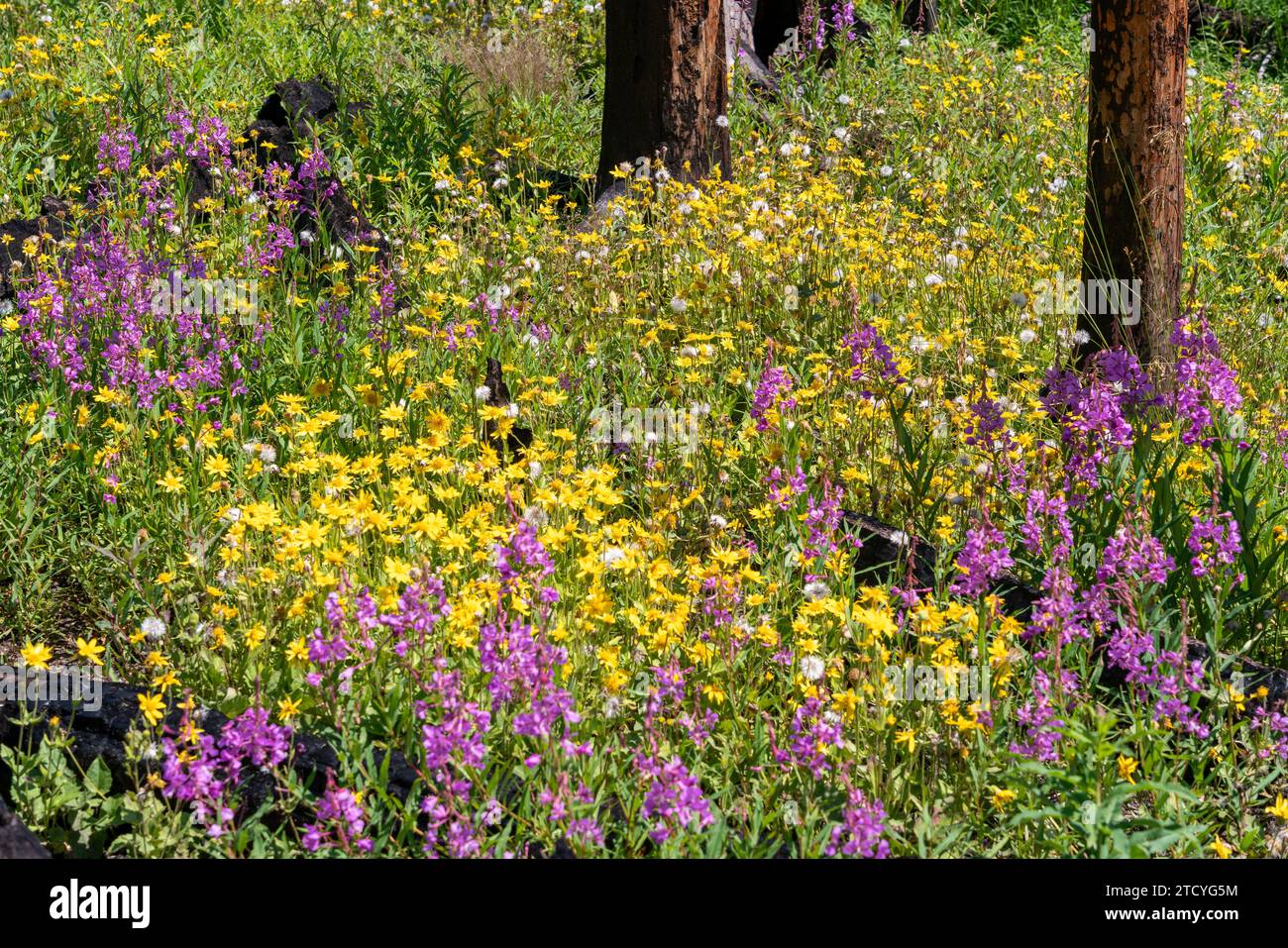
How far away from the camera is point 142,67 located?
8414 mm

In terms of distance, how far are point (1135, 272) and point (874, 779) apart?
119 inches

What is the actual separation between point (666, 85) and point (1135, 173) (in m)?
3.12

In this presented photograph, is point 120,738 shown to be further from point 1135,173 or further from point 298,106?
point 298,106

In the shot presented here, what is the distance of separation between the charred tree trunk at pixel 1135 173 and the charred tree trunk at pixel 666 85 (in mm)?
2589

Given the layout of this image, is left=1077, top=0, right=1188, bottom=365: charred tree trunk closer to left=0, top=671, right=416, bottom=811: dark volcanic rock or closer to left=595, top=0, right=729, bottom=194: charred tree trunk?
left=595, top=0, right=729, bottom=194: charred tree trunk

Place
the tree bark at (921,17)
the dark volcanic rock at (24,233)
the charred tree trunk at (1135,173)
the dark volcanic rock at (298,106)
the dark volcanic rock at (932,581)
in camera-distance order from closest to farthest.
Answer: the dark volcanic rock at (932,581) < the charred tree trunk at (1135,173) < the dark volcanic rock at (24,233) < the dark volcanic rock at (298,106) < the tree bark at (921,17)

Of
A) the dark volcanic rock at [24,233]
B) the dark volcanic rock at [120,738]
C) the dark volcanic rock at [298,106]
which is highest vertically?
the dark volcanic rock at [298,106]

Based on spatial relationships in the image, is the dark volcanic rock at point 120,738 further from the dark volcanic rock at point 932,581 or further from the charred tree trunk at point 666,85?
the charred tree trunk at point 666,85

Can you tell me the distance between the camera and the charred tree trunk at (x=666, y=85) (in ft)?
23.9

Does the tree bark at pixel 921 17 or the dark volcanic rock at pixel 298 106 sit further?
the tree bark at pixel 921 17

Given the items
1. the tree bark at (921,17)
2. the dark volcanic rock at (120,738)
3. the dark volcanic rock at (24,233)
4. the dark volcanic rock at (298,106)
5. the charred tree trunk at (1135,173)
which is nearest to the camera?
the dark volcanic rock at (120,738)

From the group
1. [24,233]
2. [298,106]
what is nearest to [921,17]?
[298,106]

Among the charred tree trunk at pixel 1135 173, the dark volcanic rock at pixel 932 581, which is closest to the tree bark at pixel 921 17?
the charred tree trunk at pixel 1135 173
